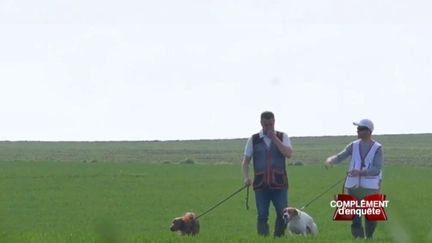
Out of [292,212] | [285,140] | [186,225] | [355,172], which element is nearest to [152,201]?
[186,225]

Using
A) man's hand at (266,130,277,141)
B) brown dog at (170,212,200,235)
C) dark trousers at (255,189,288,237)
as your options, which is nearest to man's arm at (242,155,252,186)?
dark trousers at (255,189,288,237)

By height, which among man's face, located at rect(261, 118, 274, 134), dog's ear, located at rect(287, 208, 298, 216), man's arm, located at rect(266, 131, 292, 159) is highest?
man's face, located at rect(261, 118, 274, 134)

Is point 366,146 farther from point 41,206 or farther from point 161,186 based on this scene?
point 161,186

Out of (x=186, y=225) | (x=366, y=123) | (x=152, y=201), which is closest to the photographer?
(x=366, y=123)

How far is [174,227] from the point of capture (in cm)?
1279

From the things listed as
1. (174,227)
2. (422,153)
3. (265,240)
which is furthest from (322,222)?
(422,153)

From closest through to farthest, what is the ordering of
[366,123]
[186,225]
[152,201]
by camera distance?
[366,123], [186,225], [152,201]

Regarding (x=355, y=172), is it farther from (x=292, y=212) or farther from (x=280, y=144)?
(x=292, y=212)

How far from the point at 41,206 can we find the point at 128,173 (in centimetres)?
1706

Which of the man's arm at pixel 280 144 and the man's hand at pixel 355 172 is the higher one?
the man's arm at pixel 280 144

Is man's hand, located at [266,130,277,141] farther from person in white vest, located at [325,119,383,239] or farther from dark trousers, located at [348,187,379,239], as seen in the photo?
dark trousers, located at [348,187,379,239]

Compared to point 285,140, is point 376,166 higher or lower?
lower

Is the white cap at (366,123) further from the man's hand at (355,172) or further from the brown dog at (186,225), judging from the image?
the brown dog at (186,225)

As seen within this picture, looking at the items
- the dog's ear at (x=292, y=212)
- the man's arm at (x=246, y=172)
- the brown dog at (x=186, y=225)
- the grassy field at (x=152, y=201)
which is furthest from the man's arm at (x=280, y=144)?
the brown dog at (x=186, y=225)
